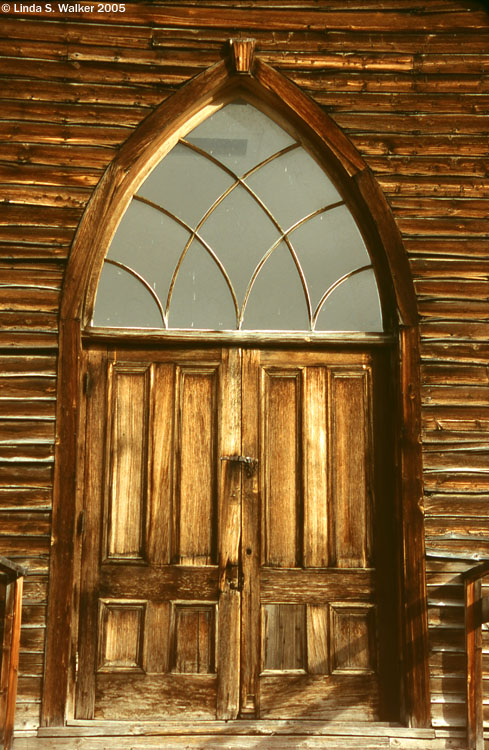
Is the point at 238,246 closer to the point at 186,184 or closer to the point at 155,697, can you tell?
the point at 186,184

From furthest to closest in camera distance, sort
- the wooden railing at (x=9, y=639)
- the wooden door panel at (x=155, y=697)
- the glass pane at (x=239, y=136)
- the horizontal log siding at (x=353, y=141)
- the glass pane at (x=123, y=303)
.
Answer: the glass pane at (x=239, y=136)
the glass pane at (x=123, y=303)
the horizontal log siding at (x=353, y=141)
the wooden door panel at (x=155, y=697)
the wooden railing at (x=9, y=639)

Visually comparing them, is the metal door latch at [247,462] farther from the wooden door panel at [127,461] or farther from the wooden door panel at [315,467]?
the wooden door panel at [127,461]

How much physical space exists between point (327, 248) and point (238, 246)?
577 millimetres

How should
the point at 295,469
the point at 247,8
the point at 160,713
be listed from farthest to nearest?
1. the point at 247,8
2. the point at 295,469
3. the point at 160,713

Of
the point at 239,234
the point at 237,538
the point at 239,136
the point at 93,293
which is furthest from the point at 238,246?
the point at 237,538

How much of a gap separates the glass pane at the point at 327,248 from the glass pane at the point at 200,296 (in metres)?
0.54

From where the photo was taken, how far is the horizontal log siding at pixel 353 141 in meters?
5.03

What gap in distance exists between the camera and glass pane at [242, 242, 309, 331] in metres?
5.36

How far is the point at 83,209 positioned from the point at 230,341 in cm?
124

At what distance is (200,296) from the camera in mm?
5367

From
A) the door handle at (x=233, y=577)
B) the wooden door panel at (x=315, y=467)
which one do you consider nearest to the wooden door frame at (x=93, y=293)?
the wooden door panel at (x=315, y=467)

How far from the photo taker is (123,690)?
16.2ft

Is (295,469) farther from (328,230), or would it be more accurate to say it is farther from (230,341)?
(328,230)

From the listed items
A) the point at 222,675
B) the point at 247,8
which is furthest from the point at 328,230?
the point at 222,675
